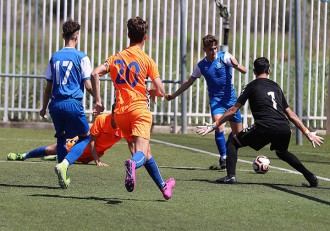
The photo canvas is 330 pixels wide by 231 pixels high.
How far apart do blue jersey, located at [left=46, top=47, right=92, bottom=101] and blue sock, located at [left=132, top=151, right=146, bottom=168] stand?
68.0 inches

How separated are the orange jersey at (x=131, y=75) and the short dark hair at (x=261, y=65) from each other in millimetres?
2018

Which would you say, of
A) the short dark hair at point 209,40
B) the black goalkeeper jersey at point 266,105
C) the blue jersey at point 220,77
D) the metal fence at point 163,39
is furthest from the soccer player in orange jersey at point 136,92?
the metal fence at point 163,39

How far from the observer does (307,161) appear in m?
16.6

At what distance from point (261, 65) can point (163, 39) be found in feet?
37.0

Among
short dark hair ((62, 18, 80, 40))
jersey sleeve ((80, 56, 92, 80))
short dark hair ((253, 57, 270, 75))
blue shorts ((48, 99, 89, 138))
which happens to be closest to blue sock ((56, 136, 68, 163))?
blue shorts ((48, 99, 89, 138))

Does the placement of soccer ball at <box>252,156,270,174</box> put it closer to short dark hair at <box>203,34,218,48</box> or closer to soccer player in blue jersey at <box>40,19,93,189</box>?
short dark hair at <box>203,34,218,48</box>

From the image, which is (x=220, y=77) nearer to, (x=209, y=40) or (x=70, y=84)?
(x=209, y=40)

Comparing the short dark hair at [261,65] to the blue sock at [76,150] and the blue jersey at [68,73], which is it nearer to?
the blue jersey at [68,73]

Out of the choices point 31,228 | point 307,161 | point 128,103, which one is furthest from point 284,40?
point 31,228

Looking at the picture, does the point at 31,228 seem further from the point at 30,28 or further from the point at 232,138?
the point at 30,28

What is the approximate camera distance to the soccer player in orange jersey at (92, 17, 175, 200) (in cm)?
1048

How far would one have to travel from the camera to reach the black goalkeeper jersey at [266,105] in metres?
12.3

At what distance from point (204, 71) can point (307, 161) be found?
2.53 metres

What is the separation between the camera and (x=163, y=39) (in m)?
23.5
